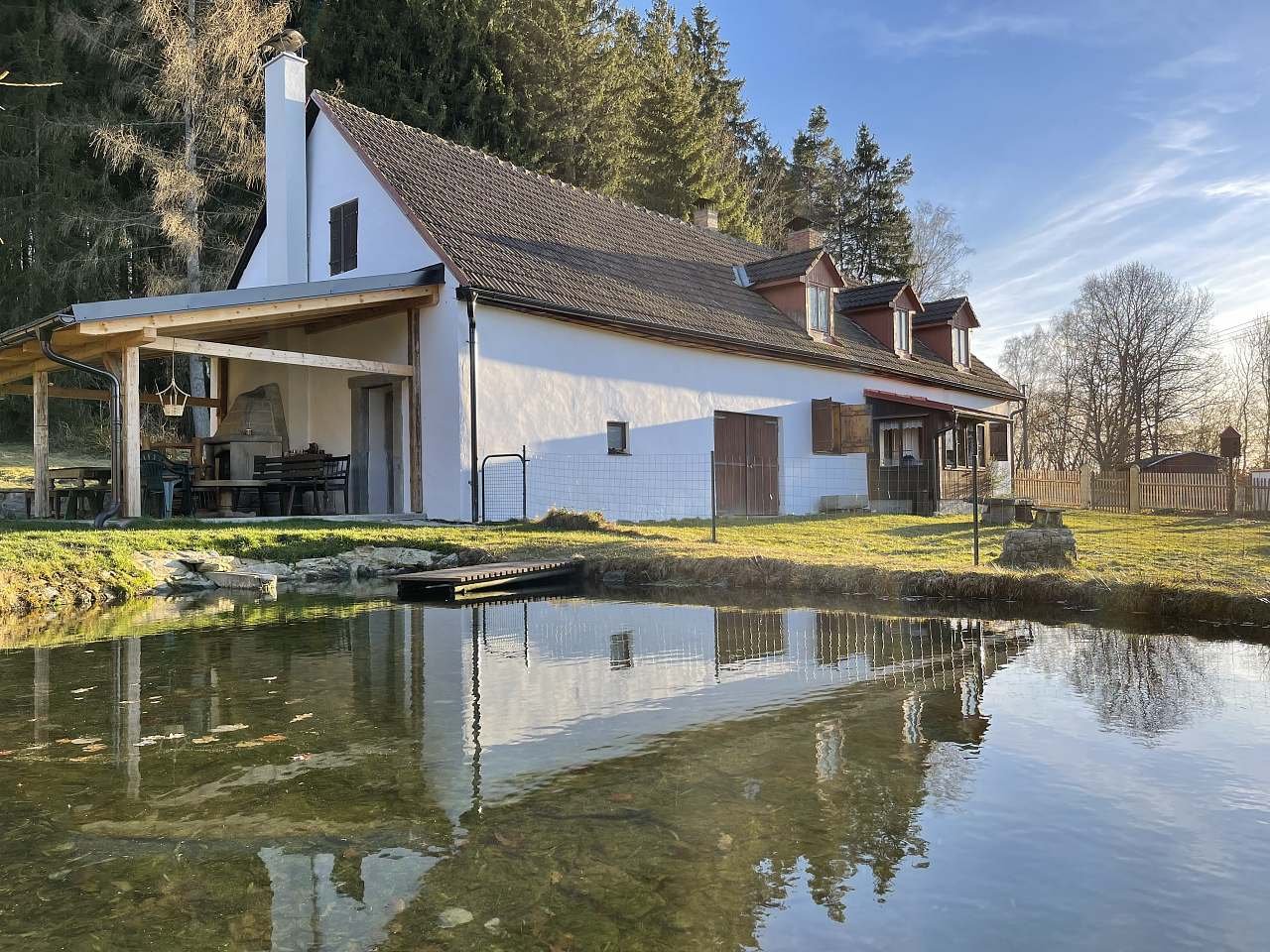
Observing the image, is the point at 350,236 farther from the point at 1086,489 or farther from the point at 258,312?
the point at 1086,489

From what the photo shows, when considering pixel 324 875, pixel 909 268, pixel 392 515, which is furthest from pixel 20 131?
pixel 909 268

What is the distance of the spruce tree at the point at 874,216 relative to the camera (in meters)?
42.0

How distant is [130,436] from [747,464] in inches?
444

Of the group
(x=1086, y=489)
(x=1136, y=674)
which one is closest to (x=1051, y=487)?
(x=1086, y=489)

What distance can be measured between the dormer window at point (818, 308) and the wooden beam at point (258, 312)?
1050 centimetres

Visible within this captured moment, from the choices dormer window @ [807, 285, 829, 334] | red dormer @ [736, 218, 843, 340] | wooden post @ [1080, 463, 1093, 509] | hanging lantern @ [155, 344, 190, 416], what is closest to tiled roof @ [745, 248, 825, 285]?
red dormer @ [736, 218, 843, 340]

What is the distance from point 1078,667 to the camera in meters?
5.50

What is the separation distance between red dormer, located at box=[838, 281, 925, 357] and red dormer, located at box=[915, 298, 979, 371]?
1.53 m

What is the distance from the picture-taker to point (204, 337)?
15.8 meters

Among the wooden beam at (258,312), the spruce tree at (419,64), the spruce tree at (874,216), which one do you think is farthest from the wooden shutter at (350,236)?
the spruce tree at (874,216)

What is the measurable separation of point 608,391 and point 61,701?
38.2 feet

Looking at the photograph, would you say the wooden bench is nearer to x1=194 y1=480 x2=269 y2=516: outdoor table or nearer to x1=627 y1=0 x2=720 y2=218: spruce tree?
x1=194 y1=480 x2=269 y2=516: outdoor table

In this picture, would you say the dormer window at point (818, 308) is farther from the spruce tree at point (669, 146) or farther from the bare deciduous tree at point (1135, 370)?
the bare deciduous tree at point (1135, 370)

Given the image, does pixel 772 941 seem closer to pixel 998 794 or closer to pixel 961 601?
pixel 998 794
